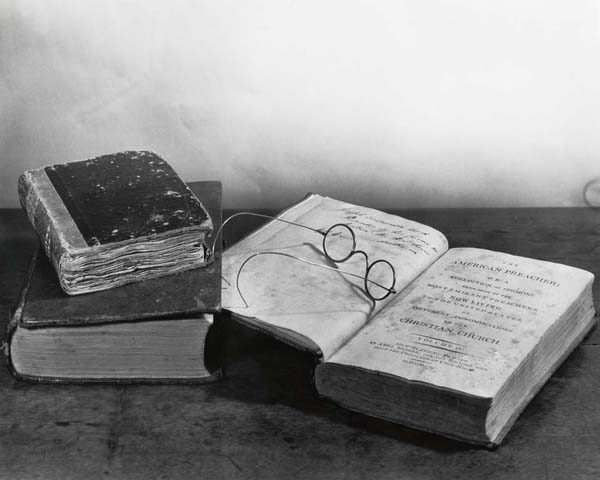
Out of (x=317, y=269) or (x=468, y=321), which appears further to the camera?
(x=317, y=269)

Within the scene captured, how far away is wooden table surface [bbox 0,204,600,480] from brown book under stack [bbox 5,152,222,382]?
2cm

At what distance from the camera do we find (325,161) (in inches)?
60.5

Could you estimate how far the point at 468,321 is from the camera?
1.01 meters

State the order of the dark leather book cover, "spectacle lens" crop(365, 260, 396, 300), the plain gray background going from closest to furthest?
1. the dark leather book cover
2. "spectacle lens" crop(365, 260, 396, 300)
3. the plain gray background

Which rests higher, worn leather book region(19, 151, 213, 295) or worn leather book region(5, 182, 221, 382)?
worn leather book region(19, 151, 213, 295)

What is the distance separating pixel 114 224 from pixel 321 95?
0.55 m

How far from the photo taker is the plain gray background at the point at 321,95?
4.72 ft

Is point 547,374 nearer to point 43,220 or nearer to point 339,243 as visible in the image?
point 339,243

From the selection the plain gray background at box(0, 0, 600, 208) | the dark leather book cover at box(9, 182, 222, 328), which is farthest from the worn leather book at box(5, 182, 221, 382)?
the plain gray background at box(0, 0, 600, 208)

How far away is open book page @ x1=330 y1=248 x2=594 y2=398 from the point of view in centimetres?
92

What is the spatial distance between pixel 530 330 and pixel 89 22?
857mm

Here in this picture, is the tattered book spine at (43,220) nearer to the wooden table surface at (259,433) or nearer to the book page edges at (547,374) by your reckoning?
the wooden table surface at (259,433)

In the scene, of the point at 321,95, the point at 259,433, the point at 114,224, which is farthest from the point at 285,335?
the point at 321,95

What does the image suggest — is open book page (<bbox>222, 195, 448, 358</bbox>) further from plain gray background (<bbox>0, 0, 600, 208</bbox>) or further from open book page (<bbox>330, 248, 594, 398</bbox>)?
plain gray background (<bbox>0, 0, 600, 208</bbox>)
